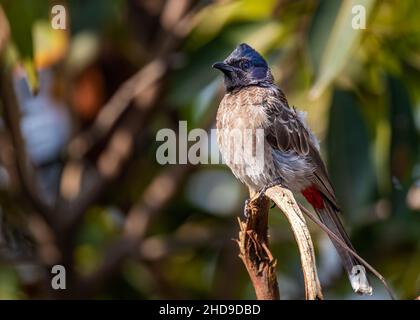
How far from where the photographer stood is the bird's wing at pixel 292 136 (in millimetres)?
3016

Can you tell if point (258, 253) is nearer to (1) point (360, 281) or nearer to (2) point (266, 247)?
(2) point (266, 247)

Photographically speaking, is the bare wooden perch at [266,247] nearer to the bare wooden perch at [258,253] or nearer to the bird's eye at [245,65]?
the bare wooden perch at [258,253]

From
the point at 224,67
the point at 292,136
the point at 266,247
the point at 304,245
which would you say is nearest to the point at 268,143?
the point at 292,136

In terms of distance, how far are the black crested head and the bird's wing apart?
0.11 metres

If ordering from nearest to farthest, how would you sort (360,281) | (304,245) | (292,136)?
(304,245) < (360,281) < (292,136)

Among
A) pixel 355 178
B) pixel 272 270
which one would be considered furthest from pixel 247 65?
pixel 355 178

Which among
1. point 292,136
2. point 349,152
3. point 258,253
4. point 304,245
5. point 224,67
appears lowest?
point 304,245

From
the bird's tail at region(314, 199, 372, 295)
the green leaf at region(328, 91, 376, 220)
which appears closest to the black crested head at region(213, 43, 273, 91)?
the bird's tail at region(314, 199, 372, 295)

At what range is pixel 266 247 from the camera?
231 cm

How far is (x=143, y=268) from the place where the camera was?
5.29 metres

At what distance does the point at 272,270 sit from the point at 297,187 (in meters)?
1.02

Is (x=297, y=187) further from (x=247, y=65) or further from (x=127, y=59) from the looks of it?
(x=127, y=59)

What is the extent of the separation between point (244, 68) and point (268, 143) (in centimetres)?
33
